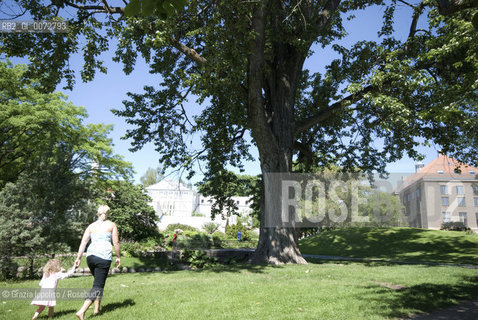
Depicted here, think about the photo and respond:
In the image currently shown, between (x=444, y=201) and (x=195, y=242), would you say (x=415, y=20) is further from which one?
(x=444, y=201)

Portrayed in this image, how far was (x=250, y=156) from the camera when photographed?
17.1 m

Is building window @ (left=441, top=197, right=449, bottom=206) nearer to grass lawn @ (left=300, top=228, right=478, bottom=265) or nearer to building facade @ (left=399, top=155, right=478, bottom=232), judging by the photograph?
building facade @ (left=399, top=155, right=478, bottom=232)

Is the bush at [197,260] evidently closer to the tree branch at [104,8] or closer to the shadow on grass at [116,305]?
the shadow on grass at [116,305]

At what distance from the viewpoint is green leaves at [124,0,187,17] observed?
2.01m

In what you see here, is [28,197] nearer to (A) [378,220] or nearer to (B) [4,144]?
(B) [4,144]

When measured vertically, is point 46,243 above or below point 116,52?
below

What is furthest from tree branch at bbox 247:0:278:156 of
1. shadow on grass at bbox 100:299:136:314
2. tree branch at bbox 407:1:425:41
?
tree branch at bbox 407:1:425:41

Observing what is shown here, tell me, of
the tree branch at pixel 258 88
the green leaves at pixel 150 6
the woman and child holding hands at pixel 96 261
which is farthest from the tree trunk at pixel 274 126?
the green leaves at pixel 150 6

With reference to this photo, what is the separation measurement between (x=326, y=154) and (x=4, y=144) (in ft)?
69.4

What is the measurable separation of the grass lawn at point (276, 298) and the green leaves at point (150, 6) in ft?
14.0

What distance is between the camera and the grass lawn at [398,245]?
16.7m

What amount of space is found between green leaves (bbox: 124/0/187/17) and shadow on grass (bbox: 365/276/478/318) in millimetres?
5148

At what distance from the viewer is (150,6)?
6.68 ft

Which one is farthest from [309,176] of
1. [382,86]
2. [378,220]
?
[378,220]
